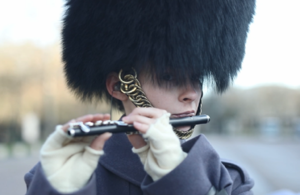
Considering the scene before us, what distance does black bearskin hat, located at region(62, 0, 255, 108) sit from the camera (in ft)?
6.56

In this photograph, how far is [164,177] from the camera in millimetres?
1641

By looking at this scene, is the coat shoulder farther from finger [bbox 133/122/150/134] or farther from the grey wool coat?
finger [bbox 133/122/150/134]

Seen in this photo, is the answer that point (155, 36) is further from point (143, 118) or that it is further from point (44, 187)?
point (44, 187)

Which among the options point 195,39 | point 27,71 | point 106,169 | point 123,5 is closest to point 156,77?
point 195,39

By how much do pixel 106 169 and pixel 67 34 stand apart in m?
0.84

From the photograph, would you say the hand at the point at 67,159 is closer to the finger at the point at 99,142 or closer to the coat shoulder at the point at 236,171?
the finger at the point at 99,142

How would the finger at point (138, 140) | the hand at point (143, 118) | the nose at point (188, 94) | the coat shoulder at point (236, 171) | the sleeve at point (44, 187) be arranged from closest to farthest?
the sleeve at point (44, 187)
the hand at point (143, 118)
the finger at point (138, 140)
the nose at point (188, 94)
the coat shoulder at point (236, 171)

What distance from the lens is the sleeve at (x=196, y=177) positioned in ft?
5.40

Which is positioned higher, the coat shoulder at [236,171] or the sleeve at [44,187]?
the sleeve at [44,187]

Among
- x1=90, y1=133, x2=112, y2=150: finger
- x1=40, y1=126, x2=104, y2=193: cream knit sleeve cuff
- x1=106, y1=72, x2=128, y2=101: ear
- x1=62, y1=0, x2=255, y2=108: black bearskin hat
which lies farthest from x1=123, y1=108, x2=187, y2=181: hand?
x1=106, y1=72, x2=128, y2=101: ear

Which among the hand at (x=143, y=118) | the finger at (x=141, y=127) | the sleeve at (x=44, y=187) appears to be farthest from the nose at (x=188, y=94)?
the sleeve at (x=44, y=187)

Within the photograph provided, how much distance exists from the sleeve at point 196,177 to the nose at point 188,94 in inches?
8.8

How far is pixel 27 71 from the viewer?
23.1m

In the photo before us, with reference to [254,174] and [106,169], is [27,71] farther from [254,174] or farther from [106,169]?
[106,169]
